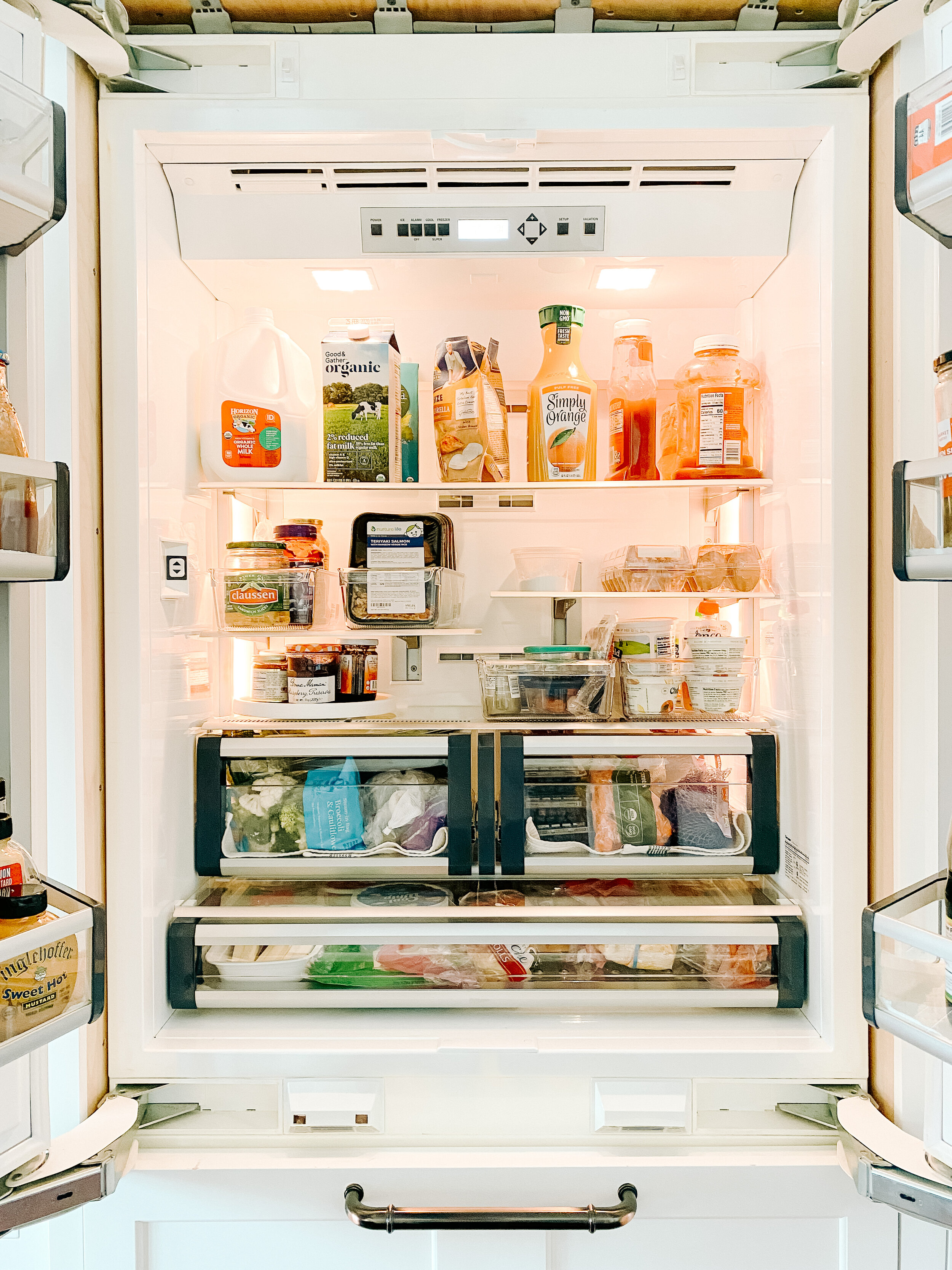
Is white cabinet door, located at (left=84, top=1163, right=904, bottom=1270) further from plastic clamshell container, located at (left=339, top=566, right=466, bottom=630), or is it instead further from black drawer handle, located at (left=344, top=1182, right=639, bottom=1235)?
plastic clamshell container, located at (left=339, top=566, right=466, bottom=630)

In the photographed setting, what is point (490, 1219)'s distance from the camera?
1.06 metres

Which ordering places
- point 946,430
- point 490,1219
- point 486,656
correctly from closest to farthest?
point 946,430, point 490,1219, point 486,656

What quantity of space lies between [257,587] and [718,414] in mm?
832

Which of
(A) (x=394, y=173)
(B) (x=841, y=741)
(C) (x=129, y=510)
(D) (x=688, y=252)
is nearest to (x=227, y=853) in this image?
(C) (x=129, y=510)

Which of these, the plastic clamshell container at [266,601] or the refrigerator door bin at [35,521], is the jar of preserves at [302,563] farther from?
the refrigerator door bin at [35,521]

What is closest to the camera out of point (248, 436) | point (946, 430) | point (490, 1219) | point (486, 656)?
point (946, 430)

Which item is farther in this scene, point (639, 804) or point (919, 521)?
point (639, 804)

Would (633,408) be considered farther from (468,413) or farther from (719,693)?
(719,693)

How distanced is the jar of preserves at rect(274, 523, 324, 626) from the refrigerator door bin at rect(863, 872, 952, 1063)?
0.95m

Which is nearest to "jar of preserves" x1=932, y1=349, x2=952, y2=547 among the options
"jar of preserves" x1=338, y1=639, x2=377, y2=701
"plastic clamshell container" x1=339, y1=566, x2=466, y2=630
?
"plastic clamshell container" x1=339, y1=566, x2=466, y2=630

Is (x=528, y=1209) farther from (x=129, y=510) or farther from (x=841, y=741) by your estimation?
(x=129, y=510)

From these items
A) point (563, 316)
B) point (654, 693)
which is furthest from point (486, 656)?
point (563, 316)

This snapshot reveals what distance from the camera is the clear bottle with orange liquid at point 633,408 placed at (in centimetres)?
142

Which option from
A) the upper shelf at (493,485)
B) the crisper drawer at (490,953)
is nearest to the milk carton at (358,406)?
the upper shelf at (493,485)
